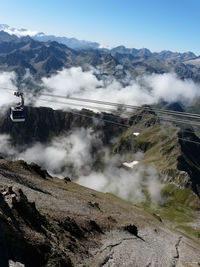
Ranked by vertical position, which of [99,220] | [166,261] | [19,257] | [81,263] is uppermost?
[19,257]

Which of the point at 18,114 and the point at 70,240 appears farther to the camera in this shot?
the point at 18,114

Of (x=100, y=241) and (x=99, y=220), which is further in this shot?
(x=99, y=220)

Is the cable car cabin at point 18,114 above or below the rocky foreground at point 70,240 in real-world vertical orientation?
above

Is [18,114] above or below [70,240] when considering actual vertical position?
→ above

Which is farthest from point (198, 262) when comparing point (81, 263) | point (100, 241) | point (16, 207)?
point (16, 207)

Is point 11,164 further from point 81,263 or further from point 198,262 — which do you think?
point 81,263

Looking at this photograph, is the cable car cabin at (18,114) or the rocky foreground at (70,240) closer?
the rocky foreground at (70,240)

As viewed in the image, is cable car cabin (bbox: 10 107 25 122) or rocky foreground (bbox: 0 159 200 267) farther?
Result: cable car cabin (bbox: 10 107 25 122)

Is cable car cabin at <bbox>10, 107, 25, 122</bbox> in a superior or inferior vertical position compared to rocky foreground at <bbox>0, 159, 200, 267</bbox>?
superior

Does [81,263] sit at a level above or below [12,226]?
below

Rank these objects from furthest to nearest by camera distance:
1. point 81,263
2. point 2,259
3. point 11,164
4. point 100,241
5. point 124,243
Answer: point 11,164
point 124,243
point 100,241
point 81,263
point 2,259

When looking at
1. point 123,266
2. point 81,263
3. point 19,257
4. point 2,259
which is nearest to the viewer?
point 2,259
